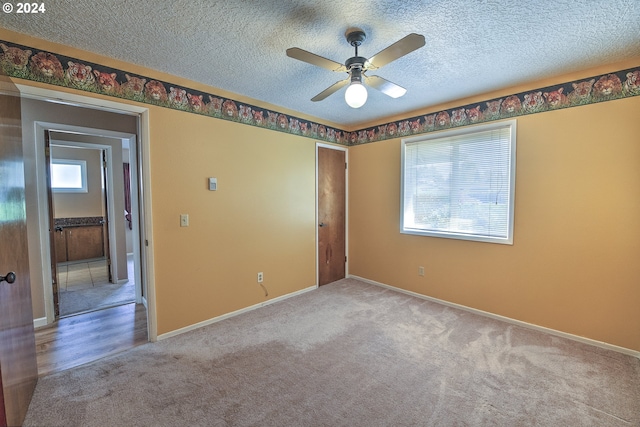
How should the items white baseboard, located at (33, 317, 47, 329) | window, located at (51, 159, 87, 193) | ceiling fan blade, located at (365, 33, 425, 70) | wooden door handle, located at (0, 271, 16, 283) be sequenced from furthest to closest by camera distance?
window, located at (51, 159, 87, 193) < white baseboard, located at (33, 317, 47, 329) < ceiling fan blade, located at (365, 33, 425, 70) < wooden door handle, located at (0, 271, 16, 283)

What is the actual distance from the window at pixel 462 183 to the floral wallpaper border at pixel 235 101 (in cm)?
19

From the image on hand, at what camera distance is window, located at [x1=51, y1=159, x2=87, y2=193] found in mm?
5297

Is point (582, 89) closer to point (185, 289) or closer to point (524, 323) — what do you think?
point (524, 323)

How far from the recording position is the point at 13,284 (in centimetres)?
157

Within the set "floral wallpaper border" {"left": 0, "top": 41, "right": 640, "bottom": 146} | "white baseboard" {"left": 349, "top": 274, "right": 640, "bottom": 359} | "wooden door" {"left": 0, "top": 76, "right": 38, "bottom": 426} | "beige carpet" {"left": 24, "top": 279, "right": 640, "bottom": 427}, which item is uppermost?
"floral wallpaper border" {"left": 0, "top": 41, "right": 640, "bottom": 146}

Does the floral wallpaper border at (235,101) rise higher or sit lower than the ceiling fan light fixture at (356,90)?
higher

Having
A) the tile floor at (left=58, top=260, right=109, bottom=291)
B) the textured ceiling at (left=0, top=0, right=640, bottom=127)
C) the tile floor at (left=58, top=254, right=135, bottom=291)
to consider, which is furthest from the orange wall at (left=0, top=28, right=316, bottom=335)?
the tile floor at (left=58, top=260, right=109, bottom=291)

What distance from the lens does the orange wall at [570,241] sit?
2258 mm

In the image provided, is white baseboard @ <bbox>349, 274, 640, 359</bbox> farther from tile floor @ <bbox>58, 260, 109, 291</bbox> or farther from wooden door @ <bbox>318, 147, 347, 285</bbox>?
tile floor @ <bbox>58, 260, 109, 291</bbox>

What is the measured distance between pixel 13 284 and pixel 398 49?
2.74 metres

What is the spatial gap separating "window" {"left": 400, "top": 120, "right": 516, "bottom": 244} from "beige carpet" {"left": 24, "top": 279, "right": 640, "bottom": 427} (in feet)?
3.72

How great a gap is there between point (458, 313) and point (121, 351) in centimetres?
351

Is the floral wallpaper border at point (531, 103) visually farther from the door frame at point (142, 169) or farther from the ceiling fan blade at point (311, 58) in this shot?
the door frame at point (142, 169)

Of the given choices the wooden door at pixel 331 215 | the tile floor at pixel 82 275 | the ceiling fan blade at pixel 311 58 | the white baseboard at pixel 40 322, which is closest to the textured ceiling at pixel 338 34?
the ceiling fan blade at pixel 311 58
